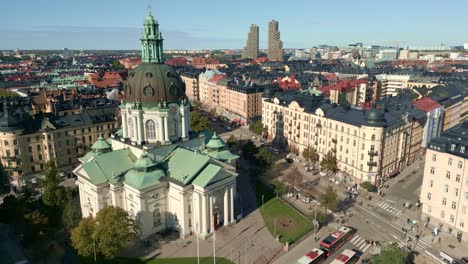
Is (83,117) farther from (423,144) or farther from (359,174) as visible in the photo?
(423,144)

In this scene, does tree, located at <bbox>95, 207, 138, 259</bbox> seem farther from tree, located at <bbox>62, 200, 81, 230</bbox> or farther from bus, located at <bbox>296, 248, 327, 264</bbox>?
bus, located at <bbox>296, 248, 327, 264</bbox>

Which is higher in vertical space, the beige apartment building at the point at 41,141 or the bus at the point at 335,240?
the beige apartment building at the point at 41,141

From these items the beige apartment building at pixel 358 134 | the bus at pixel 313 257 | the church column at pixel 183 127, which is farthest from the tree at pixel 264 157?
the bus at pixel 313 257

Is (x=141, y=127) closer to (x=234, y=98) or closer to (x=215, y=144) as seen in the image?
(x=215, y=144)

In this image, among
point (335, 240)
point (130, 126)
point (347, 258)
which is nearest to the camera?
point (347, 258)

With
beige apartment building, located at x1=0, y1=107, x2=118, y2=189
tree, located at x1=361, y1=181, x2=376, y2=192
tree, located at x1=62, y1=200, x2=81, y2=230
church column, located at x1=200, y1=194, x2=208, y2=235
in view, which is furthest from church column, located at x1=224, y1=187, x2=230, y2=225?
beige apartment building, located at x1=0, y1=107, x2=118, y2=189

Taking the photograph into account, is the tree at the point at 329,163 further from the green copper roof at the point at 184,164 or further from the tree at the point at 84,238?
the tree at the point at 84,238

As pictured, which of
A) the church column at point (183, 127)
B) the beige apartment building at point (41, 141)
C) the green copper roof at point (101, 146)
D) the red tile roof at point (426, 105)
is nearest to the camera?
the church column at point (183, 127)

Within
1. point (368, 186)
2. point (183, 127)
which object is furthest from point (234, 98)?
point (183, 127)
